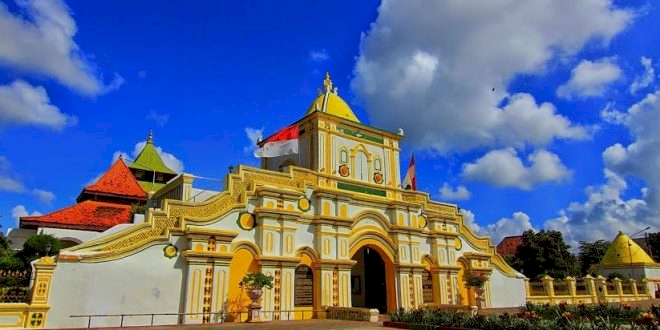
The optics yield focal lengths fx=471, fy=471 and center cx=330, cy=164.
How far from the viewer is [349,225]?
63.7ft

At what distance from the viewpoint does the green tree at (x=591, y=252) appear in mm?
52969

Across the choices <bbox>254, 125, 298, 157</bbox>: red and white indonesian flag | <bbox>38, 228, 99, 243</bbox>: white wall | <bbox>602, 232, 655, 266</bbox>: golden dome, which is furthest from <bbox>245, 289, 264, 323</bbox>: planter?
<bbox>602, 232, 655, 266</bbox>: golden dome

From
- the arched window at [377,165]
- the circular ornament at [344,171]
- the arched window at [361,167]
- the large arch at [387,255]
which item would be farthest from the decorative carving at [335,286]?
the arched window at [377,165]

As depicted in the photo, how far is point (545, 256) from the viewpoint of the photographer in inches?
1542

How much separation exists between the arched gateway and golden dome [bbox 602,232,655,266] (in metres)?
19.1

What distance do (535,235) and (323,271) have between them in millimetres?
28488

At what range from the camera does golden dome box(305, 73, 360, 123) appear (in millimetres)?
22734

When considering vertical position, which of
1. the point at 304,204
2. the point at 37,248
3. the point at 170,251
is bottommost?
the point at 170,251

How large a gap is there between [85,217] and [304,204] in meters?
11.4

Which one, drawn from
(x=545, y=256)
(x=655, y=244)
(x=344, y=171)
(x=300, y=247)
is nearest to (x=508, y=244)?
(x=655, y=244)

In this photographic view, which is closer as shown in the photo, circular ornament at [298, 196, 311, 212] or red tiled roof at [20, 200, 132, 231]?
circular ornament at [298, 196, 311, 212]

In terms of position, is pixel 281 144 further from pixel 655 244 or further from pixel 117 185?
pixel 655 244

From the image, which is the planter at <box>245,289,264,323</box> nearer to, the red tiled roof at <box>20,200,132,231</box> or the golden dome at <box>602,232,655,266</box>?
the red tiled roof at <box>20,200,132,231</box>

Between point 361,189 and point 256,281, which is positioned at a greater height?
point 361,189
